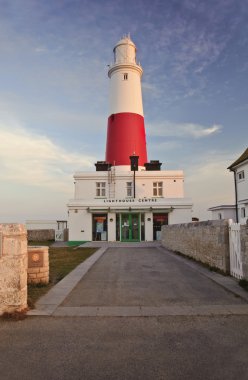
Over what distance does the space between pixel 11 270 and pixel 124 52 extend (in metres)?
36.5

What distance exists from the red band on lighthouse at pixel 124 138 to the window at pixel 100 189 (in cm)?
279

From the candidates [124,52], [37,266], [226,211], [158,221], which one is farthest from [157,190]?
[37,266]

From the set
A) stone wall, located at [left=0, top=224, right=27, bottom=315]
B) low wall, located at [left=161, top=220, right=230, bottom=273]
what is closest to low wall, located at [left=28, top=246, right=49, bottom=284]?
stone wall, located at [left=0, top=224, right=27, bottom=315]

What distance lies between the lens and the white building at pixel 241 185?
27766 millimetres

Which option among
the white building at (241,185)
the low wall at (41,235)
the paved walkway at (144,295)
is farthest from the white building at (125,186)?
the paved walkway at (144,295)

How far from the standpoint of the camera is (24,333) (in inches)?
197

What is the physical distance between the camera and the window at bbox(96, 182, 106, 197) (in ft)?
114

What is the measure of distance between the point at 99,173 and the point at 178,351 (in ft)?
100

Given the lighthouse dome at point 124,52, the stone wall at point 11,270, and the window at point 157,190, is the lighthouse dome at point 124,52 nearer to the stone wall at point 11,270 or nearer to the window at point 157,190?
the window at point 157,190

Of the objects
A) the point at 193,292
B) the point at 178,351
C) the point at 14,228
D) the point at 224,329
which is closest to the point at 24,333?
the point at 14,228

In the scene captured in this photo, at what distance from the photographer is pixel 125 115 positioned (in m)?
36.2

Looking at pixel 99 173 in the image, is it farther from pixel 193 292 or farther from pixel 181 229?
pixel 193 292

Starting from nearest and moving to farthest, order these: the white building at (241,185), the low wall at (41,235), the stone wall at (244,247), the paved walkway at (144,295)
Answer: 1. the paved walkway at (144,295)
2. the stone wall at (244,247)
3. the white building at (241,185)
4. the low wall at (41,235)

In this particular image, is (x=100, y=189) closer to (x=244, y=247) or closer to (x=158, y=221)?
(x=158, y=221)
